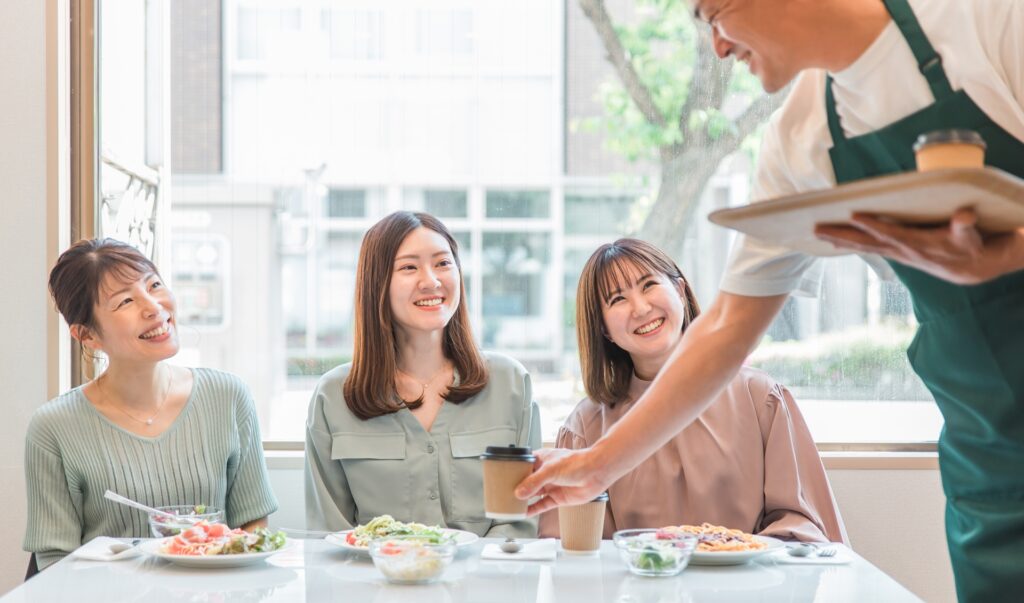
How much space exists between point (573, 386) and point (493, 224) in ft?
1.88

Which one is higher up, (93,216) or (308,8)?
(308,8)

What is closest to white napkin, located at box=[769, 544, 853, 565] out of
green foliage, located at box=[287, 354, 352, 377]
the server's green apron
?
the server's green apron

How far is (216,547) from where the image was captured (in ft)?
6.47

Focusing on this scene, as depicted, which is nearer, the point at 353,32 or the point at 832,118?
the point at 832,118

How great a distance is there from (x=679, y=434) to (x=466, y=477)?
55 centimetres

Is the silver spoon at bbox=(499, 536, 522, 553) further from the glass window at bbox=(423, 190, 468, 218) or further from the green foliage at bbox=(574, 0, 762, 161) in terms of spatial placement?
the green foliage at bbox=(574, 0, 762, 161)

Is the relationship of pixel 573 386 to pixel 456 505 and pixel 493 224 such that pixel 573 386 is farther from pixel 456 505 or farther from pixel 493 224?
pixel 456 505

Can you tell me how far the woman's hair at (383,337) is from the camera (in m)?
2.66

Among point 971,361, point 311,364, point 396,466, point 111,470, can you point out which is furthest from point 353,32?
point 971,361

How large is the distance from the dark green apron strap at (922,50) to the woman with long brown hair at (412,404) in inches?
60.1

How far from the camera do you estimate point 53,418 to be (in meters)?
2.51

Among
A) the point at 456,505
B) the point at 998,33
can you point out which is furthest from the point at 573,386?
the point at 998,33

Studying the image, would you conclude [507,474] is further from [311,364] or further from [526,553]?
[311,364]

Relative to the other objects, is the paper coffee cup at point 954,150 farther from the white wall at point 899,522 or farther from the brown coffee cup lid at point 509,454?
the white wall at point 899,522
